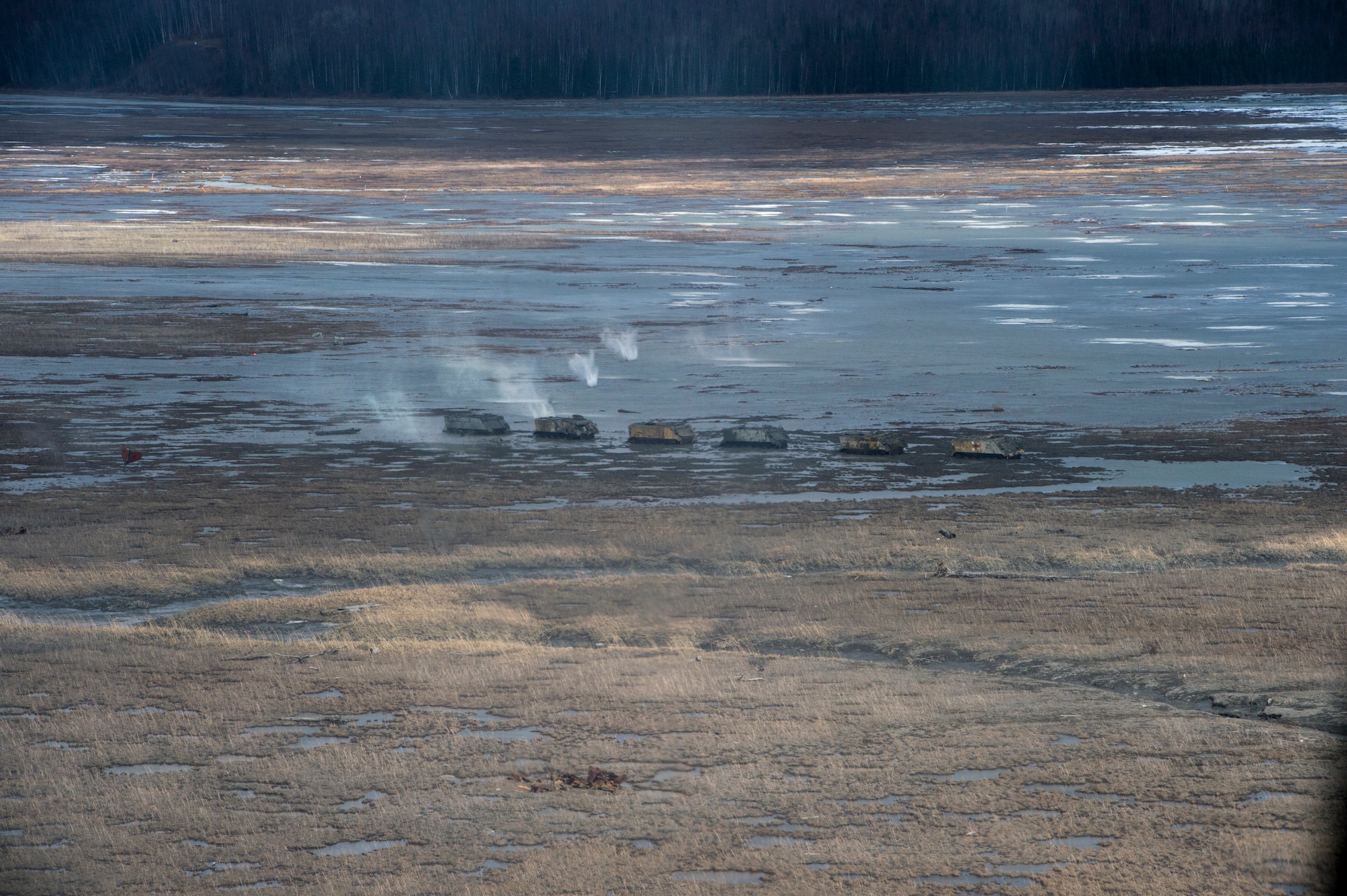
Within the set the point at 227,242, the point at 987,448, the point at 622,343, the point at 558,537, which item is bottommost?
the point at 622,343

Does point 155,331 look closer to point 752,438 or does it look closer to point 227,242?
point 752,438

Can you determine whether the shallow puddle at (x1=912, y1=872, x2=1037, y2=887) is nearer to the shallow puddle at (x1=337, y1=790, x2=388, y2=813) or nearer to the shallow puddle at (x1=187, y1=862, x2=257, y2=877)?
Answer: the shallow puddle at (x1=337, y1=790, x2=388, y2=813)

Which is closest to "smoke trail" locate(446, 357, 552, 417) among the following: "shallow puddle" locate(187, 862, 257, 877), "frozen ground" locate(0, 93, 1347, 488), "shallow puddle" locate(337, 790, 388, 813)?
"frozen ground" locate(0, 93, 1347, 488)

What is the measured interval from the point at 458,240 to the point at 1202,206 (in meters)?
25.9

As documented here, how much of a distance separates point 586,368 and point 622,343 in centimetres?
278

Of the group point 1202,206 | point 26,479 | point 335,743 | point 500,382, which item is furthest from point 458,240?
point 335,743

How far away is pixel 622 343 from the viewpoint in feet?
92.8

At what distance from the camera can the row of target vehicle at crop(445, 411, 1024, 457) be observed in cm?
1875

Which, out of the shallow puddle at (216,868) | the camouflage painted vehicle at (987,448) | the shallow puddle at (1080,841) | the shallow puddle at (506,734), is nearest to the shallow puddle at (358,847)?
the shallow puddle at (216,868)

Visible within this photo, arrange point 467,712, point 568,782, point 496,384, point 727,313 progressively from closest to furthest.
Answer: point 568,782
point 467,712
point 496,384
point 727,313

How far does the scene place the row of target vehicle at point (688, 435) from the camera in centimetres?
1875

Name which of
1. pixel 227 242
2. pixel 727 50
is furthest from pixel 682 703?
pixel 727 50

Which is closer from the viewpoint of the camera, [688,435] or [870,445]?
[870,445]

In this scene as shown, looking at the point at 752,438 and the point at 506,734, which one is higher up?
the point at 506,734
